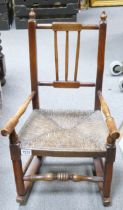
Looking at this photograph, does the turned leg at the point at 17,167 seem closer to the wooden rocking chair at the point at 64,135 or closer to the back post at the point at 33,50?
the wooden rocking chair at the point at 64,135

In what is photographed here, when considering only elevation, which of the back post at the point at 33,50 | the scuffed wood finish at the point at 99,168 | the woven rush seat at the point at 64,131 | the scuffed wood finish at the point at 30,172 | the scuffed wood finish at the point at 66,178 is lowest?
the scuffed wood finish at the point at 30,172

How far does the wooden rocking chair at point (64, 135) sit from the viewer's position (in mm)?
1334

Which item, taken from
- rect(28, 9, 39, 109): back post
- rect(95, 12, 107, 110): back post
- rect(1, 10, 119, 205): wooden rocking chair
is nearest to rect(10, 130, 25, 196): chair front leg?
rect(1, 10, 119, 205): wooden rocking chair

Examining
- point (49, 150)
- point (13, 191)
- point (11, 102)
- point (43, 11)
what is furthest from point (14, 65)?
point (49, 150)

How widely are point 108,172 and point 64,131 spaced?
30 cm

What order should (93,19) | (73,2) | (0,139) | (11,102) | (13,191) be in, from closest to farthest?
(13,191), (0,139), (11,102), (73,2), (93,19)

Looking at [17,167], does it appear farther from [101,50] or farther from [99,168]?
[101,50]

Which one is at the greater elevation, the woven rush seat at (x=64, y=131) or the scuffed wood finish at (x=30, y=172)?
the woven rush seat at (x=64, y=131)

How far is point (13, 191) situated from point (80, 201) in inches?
14.9

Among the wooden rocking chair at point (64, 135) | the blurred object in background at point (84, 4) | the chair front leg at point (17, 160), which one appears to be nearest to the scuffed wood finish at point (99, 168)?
the wooden rocking chair at point (64, 135)

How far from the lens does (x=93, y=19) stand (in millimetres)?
4867

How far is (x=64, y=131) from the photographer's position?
149 centimetres

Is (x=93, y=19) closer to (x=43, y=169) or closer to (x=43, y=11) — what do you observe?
(x=43, y=11)

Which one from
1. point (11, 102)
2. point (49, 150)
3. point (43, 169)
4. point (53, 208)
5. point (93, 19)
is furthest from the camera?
point (93, 19)
